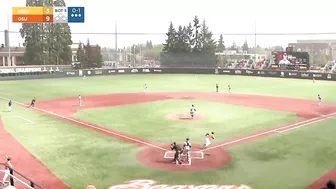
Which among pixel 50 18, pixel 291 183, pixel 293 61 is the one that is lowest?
pixel 291 183

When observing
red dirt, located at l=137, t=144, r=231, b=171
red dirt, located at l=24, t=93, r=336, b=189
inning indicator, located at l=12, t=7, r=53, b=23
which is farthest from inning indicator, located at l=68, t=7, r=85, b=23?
red dirt, located at l=137, t=144, r=231, b=171

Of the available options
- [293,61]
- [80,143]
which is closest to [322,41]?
[293,61]

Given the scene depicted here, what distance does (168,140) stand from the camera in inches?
1058

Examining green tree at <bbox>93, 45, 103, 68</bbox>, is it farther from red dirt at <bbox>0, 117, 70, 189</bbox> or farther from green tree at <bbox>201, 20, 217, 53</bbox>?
red dirt at <bbox>0, 117, 70, 189</bbox>

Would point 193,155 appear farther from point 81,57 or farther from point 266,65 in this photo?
point 81,57

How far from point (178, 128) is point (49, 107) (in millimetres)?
18871

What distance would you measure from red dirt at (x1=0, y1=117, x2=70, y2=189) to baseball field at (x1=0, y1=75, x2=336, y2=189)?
0.18 feet

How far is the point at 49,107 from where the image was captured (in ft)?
138

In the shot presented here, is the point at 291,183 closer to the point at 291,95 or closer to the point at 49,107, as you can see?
the point at 49,107

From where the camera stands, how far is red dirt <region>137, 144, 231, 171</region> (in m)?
20.7

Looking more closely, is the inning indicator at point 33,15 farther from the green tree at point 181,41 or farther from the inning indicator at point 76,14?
the green tree at point 181,41
